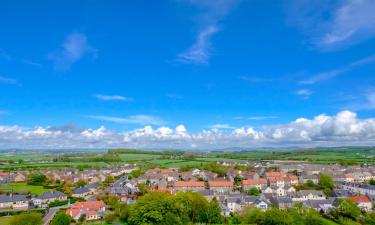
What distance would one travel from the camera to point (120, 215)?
1678 inches

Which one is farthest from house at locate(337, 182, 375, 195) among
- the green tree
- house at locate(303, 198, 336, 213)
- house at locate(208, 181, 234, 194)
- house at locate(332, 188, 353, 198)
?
the green tree

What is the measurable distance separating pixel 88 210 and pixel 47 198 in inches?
572

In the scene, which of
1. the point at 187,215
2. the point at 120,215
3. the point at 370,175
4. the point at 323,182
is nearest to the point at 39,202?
the point at 120,215

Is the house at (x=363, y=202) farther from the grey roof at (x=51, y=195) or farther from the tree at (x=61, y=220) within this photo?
the grey roof at (x=51, y=195)

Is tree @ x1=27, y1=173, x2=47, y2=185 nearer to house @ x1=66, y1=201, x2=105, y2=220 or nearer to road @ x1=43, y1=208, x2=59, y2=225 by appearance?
road @ x1=43, y1=208, x2=59, y2=225

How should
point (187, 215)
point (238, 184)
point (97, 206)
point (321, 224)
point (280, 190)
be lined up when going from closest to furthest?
point (321, 224) < point (187, 215) < point (97, 206) < point (280, 190) < point (238, 184)

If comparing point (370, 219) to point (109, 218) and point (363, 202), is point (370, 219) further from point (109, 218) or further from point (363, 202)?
point (109, 218)

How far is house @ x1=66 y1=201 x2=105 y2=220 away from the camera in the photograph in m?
Result: 43.7

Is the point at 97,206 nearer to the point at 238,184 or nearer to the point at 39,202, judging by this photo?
the point at 39,202

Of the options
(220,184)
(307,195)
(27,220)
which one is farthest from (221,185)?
(27,220)

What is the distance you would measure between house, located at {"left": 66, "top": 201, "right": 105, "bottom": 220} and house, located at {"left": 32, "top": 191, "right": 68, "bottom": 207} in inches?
404

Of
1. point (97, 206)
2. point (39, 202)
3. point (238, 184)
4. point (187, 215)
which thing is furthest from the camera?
point (238, 184)

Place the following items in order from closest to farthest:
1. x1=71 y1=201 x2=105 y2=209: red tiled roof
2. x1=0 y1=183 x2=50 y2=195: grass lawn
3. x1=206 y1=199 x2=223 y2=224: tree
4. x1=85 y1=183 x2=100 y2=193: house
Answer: x1=206 y1=199 x2=223 y2=224: tree
x1=71 y1=201 x2=105 y2=209: red tiled roof
x1=0 y1=183 x2=50 y2=195: grass lawn
x1=85 y1=183 x2=100 y2=193: house

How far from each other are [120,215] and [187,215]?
1001 centimetres
